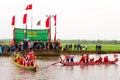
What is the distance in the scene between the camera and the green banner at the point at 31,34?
5362 centimetres

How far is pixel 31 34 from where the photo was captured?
2120 inches

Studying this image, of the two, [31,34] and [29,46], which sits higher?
[31,34]

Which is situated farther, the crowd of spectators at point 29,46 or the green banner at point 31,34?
the green banner at point 31,34

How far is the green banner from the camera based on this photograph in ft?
176

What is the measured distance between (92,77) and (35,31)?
1026 inches

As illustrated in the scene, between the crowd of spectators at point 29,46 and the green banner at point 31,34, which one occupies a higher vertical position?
the green banner at point 31,34

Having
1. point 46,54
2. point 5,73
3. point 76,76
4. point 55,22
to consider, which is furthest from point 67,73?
point 55,22

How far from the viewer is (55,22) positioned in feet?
177

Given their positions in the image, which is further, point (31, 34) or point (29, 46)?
point (31, 34)

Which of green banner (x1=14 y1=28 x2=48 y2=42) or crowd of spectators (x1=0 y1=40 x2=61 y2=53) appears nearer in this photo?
crowd of spectators (x1=0 y1=40 x2=61 y2=53)

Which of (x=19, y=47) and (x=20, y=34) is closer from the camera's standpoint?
(x=19, y=47)

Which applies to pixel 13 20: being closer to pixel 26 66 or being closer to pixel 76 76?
pixel 26 66

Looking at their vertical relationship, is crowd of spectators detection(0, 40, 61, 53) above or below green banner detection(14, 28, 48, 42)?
below

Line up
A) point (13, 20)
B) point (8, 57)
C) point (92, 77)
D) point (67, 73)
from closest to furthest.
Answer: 1. point (92, 77)
2. point (67, 73)
3. point (8, 57)
4. point (13, 20)
